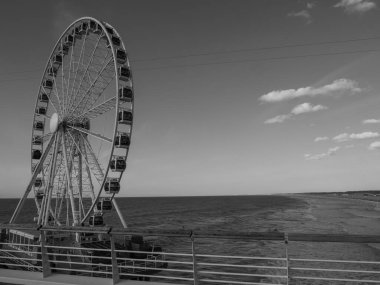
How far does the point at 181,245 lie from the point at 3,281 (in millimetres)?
35686

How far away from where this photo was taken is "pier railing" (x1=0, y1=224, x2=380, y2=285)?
4.62 metres

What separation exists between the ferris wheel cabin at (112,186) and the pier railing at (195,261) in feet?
8.54

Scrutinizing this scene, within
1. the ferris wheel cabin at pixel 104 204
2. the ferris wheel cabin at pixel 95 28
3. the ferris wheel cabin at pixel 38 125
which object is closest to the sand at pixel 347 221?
the ferris wheel cabin at pixel 104 204

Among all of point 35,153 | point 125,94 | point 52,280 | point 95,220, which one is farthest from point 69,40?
point 52,280

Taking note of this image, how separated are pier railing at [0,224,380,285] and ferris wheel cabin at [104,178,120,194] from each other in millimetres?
2603

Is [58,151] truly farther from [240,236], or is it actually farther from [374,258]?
[374,258]

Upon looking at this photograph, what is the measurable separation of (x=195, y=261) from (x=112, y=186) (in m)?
17.8

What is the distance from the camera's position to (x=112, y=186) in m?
22.1

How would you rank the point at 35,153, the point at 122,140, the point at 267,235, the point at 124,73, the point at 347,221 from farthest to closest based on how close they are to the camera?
the point at 347,221 → the point at 35,153 → the point at 124,73 → the point at 122,140 → the point at 267,235

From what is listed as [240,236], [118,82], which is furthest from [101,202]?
[240,236]

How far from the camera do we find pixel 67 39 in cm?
2714

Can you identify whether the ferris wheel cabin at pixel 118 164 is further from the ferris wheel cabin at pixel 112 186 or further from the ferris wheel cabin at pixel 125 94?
the ferris wheel cabin at pixel 125 94

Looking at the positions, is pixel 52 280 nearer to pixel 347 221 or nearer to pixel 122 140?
pixel 122 140

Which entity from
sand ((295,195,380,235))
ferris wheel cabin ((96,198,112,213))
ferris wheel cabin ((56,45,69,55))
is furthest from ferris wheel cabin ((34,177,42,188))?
sand ((295,195,380,235))
